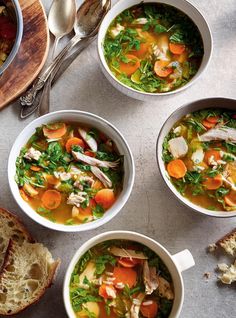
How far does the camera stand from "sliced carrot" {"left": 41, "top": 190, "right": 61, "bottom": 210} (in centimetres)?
382

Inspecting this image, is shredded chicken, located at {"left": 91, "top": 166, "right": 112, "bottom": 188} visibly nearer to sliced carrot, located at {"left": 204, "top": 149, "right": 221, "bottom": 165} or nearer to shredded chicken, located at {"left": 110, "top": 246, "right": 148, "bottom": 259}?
shredded chicken, located at {"left": 110, "top": 246, "right": 148, "bottom": 259}

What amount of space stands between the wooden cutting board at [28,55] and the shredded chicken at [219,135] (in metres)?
1.11

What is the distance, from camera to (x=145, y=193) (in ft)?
13.3

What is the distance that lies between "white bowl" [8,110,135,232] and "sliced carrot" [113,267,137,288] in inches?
12.6


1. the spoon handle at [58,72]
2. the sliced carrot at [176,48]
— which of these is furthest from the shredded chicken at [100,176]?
the sliced carrot at [176,48]

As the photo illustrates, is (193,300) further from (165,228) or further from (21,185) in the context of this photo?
(21,185)

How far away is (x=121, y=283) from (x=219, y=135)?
1.07 meters

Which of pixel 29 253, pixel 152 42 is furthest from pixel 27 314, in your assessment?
pixel 152 42

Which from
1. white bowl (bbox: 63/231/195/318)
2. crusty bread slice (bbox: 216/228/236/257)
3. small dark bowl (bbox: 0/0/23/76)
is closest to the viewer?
white bowl (bbox: 63/231/195/318)

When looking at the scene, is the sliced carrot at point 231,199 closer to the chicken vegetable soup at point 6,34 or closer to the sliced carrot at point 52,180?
the sliced carrot at point 52,180

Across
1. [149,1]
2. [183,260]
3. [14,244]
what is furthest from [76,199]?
[149,1]

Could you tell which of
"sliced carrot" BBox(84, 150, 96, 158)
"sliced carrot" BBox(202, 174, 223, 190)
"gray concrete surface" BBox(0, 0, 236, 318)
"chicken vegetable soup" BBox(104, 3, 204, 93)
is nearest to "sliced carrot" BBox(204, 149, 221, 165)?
"sliced carrot" BBox(202, 174, 223, 190)

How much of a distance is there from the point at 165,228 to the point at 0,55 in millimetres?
1474

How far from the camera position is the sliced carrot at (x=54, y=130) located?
388cm
